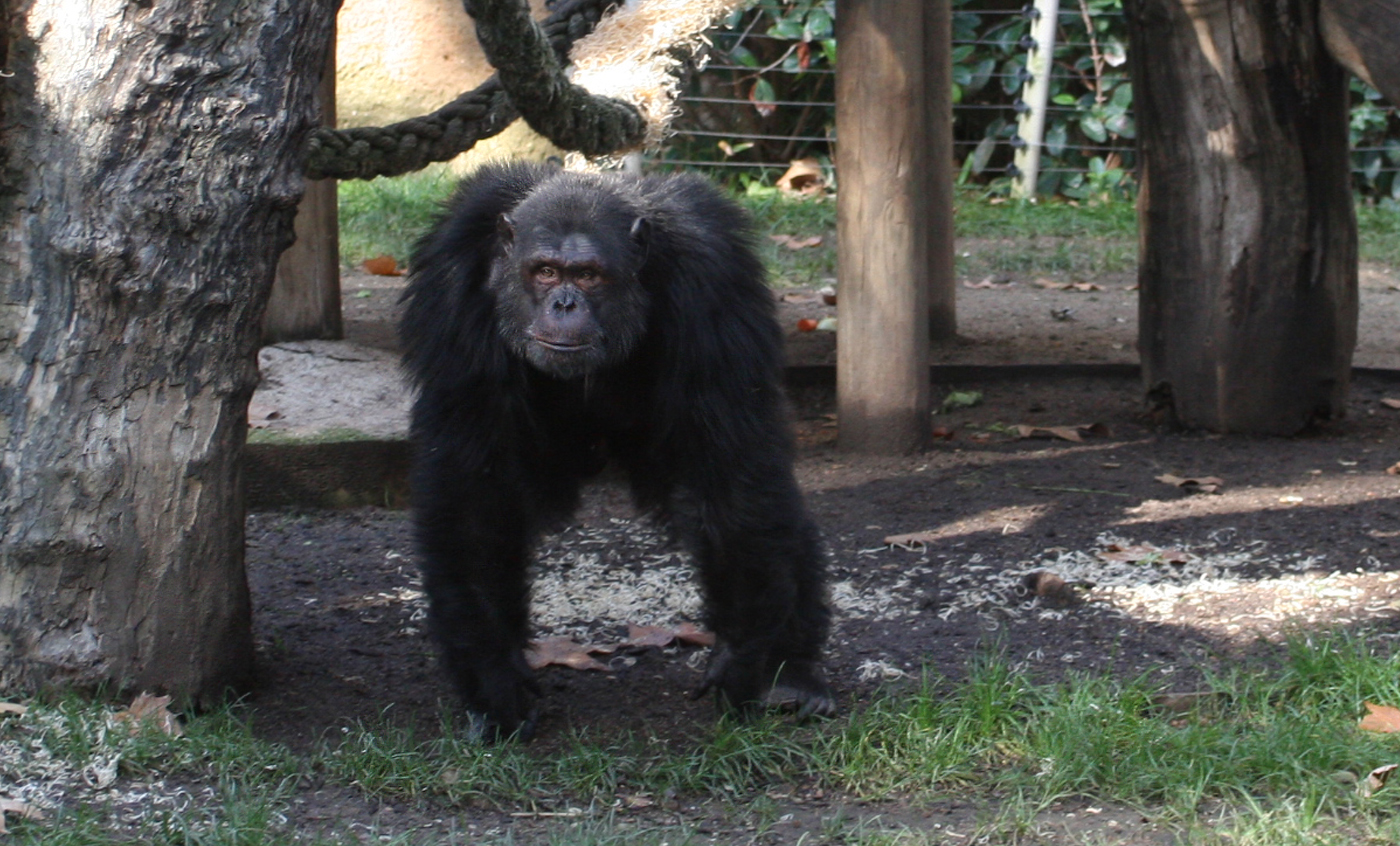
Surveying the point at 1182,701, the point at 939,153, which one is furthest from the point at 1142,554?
the point at 939,153

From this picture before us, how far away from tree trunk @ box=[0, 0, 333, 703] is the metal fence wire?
23.6 feet

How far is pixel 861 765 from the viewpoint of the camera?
312 cm

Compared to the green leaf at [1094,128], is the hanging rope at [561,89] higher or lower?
lower

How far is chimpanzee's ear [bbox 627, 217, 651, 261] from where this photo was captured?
3389 millimetres

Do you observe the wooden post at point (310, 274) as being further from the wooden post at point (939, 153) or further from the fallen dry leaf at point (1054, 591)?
the fallen dry leaf at point (1054, 591)

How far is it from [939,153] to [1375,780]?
4.10 meters

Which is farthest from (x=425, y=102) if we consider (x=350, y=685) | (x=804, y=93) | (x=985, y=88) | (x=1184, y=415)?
(x=350, y=685)

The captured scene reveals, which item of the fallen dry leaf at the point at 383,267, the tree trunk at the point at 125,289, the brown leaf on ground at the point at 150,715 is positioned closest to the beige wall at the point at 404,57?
the fallen dry leaf at the point at 383,267

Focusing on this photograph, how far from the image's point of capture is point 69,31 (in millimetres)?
3004

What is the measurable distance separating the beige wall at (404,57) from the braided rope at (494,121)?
15.8 ft

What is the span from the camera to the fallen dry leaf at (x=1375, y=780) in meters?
2.87

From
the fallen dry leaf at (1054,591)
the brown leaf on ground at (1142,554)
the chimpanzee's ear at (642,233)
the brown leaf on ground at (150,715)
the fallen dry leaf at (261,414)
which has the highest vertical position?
A: the chimpanzee's ear at (642,233)

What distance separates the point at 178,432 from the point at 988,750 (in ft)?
6.05

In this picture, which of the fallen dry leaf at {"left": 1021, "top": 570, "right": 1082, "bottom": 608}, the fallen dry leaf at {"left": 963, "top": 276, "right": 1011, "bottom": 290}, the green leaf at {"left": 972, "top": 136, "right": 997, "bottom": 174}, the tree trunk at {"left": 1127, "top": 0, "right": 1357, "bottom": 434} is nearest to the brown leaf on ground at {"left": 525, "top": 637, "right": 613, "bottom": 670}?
the fallen dry leaf at {"left": 1021, "top": 570, "right": 1082, "bottom": 608}
